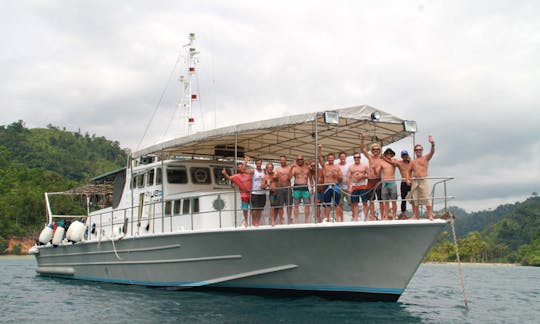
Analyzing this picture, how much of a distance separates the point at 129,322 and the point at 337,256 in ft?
12.8

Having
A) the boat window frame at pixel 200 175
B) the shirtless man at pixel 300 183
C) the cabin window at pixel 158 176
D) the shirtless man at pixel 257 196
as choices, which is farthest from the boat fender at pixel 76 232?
the shirtless man at pixel 300 183

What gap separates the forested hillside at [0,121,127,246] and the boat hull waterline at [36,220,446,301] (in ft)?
178

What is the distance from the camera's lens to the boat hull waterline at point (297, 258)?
967cm

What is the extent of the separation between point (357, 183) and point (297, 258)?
6.14ft

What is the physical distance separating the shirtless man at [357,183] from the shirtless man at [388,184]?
39 centimetres

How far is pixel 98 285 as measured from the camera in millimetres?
15062

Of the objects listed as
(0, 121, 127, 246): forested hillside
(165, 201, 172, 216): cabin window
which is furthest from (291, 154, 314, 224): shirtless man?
(0, 121, 127, 246): forested hillside

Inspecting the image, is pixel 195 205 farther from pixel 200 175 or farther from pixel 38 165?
pixel 38 165

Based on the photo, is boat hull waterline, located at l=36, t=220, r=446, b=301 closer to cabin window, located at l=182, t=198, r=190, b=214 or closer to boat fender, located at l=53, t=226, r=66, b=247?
cabin window, located at l=182, t=198, r=190, b=214

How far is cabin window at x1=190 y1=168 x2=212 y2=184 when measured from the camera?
14195 millimetres

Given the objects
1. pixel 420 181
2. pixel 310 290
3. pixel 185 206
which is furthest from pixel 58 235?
pixel 420 181

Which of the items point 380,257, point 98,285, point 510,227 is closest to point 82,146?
point 510,227

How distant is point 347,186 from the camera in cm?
1034

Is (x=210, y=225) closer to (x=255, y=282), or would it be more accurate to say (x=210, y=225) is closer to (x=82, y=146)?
(x=255, y=282)
